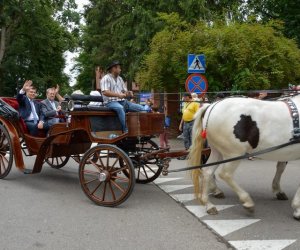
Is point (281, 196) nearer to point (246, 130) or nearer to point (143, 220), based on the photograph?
point (246, 130)

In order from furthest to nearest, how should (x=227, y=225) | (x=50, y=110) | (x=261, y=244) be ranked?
1. (x=50, y=110)
2. (x=227, y=225)
3. (x=261, y=244)

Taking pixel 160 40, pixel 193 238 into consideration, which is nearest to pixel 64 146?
pixel 193 238

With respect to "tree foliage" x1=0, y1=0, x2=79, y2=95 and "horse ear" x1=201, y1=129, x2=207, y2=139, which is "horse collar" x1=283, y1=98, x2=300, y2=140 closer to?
"horse ear" x1=201, y1=129, x2=207, y2=139

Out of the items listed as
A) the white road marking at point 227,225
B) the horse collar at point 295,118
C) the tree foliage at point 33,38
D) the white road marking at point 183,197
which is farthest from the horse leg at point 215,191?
the tree foliage at point 33,38

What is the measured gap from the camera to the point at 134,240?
202 inches

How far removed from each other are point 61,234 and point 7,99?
4.41 metres

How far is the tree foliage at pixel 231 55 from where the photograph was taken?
13.2 metres

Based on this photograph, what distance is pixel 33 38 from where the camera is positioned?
31.4m

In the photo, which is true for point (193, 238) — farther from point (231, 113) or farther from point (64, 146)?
point (64, 146)

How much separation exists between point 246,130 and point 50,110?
424 centimetres

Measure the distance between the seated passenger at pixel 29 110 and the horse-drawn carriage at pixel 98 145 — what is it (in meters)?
0.13

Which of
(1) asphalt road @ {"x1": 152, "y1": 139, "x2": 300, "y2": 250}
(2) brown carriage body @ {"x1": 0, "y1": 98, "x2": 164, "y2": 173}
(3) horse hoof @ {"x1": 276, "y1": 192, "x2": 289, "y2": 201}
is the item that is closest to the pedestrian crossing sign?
(1) asphalt road @ {"x1": 152, "y1": 139, "x2": 300, "y2": 250}

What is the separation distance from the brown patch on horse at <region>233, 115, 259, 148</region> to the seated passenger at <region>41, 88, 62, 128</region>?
3.89 metres

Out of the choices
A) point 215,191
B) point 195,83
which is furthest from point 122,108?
point 195,83
